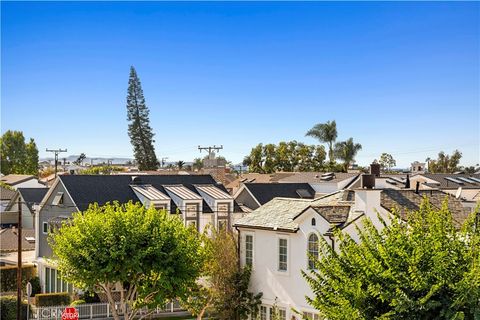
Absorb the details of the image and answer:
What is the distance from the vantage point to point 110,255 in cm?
2867

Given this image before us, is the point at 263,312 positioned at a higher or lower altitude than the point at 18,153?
lower

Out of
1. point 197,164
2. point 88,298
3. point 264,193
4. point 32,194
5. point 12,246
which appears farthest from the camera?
point 197,164

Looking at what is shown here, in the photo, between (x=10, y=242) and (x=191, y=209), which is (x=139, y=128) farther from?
(x=191, y=209)

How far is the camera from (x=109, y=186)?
4456cm

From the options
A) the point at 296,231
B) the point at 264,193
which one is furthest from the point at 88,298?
the point at 264,193

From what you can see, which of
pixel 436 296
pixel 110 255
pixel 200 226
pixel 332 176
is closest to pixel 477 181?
pixel 332 176

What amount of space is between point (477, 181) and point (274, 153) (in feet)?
109

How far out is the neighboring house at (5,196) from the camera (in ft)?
265

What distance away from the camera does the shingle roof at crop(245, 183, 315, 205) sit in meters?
54.8

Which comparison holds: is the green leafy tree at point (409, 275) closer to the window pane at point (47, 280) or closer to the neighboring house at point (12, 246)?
the window pane at point (47, 280)

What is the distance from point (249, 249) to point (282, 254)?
227 centimetres

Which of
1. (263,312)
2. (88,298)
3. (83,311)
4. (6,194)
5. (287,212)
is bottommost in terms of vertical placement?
(83,311)

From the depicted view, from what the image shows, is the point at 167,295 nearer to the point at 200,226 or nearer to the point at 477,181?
the point at 200,226

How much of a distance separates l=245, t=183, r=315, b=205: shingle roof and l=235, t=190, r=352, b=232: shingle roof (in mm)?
21277
